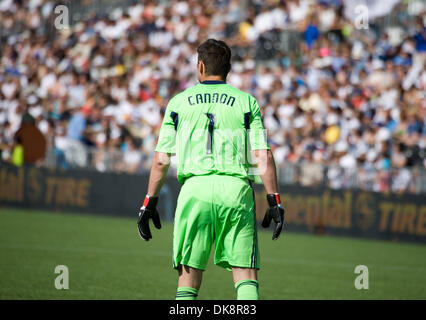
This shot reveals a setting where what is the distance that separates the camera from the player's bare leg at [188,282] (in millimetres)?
5510

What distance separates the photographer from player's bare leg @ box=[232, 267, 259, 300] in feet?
17.9

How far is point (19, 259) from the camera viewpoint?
36.3 ft

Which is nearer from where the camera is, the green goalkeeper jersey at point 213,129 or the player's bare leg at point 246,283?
the player's bare leg at point 246,283

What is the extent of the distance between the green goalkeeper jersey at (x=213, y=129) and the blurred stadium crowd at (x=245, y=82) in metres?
11.0

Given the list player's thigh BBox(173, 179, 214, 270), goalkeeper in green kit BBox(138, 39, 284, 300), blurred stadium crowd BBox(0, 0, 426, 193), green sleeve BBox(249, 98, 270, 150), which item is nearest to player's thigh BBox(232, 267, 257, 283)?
goalkeeper in green kit BBox(138, 39, 284, 300)

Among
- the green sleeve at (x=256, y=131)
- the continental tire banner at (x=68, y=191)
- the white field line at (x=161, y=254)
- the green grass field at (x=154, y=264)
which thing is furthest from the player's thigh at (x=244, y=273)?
the continental tire banner at (x=68, y=191)

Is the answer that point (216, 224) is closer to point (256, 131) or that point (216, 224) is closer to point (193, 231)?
point (193, 231)

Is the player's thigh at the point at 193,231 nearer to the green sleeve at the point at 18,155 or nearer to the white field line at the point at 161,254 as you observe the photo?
the white field line at the point at 161,254

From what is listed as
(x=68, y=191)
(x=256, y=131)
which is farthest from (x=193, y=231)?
(x=68, y=191)

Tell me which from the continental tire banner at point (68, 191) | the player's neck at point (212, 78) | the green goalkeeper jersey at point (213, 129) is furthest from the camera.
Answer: the continental tire banner at point (68, 191)

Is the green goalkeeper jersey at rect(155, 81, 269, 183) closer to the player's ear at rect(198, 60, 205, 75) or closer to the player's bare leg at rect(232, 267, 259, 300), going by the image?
the player's ear at rect(198, 60, 205, 75)

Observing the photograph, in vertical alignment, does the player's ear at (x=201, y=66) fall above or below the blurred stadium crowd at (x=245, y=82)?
below
